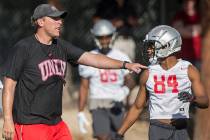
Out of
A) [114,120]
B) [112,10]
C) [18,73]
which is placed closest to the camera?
[18,73]

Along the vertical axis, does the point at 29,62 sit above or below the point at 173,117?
above

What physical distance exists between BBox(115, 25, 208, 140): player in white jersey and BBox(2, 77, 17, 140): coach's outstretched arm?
1242mm

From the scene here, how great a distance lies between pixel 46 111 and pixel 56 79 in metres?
0.30

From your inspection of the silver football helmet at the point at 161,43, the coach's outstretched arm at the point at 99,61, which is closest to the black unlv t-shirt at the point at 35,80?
the coach's outstretched arm at the point at 99,61

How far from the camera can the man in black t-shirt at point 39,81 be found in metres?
8.32

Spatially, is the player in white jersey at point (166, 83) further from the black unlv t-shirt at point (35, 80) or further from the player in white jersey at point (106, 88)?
the player in white jersey at point (106, 88)

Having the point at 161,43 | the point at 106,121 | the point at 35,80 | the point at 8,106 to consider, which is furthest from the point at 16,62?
the point at 106,121

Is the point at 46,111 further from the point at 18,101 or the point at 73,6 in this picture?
the point at 73,6

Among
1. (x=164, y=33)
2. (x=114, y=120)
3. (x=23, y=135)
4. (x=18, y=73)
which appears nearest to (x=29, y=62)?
(x=18, y=73)

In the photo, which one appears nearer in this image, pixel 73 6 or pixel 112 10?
pixel 112 10

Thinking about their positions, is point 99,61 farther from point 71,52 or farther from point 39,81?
point 39,81

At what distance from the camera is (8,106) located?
26.9 feet

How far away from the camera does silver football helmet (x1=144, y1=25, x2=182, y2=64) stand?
859 cm

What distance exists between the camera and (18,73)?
327 inches
